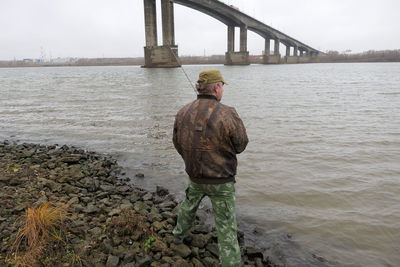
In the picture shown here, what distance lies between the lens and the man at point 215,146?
10.8 ft

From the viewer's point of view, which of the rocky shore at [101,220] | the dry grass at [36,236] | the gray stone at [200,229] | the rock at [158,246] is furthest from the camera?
the gray stone at [200,229]

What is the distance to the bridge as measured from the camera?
215ft

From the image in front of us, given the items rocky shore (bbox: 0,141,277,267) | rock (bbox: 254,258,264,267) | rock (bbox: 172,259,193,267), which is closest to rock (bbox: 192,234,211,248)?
rocky shore (bbox: 0,141,277,267)

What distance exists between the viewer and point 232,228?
3.52m

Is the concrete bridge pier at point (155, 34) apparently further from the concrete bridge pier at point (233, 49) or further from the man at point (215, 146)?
the man at point (215, 146)

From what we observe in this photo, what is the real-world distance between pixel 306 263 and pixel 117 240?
8.17ft

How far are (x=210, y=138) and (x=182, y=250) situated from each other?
5.05 feet

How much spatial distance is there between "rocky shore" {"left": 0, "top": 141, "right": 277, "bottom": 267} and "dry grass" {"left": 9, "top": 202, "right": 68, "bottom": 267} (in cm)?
5

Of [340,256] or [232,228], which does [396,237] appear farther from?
[232,228]

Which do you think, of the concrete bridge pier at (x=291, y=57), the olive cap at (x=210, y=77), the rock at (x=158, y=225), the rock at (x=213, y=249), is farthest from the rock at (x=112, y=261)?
the concrete bridge pier at (x=291, y=57)

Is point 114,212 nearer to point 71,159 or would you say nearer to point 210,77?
point 210,77

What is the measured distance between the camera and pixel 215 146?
3.33m

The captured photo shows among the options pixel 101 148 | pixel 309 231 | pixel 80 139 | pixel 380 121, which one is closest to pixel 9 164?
pixel 101 148

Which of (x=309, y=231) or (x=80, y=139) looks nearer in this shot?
(x=309, y=231)
